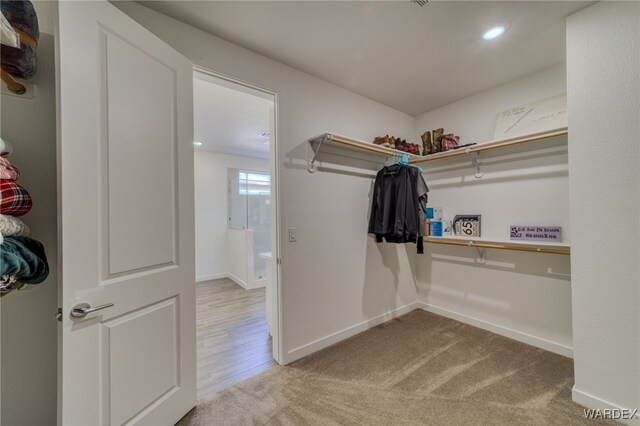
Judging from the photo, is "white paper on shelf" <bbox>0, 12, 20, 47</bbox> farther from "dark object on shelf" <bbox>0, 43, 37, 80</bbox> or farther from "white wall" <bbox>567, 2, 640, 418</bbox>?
"white wall" <bbox>567, 2, 640, 418</bbox>

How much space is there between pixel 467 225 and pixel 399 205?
36.4 inches

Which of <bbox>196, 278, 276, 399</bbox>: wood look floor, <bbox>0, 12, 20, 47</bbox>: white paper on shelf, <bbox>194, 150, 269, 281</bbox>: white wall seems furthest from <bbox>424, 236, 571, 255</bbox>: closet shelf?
<bbox>194, 150, 269, 281</bbox>: white wall

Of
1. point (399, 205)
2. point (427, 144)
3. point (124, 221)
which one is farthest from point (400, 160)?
point (124, 221)

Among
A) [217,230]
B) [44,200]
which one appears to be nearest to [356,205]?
[44,200]

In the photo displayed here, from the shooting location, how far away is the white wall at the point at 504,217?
2168 millimetres

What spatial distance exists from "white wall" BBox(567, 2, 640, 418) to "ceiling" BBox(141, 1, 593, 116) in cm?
30

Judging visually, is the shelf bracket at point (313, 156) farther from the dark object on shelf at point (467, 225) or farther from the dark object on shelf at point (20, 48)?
the dark object on shelf at point (467, 225)

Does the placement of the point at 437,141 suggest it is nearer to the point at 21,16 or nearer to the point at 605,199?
the point at 605,199

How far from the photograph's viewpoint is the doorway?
2.10 metres

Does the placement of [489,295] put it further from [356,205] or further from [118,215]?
[118,215]

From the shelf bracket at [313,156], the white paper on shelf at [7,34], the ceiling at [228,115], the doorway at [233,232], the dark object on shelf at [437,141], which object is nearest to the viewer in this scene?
the white paper on shelf at [7,34]

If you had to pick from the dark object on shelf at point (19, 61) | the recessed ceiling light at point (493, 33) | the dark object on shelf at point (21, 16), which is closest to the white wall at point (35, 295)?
the dark object on shelf at point (19, 61)

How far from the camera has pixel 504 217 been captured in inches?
97.0

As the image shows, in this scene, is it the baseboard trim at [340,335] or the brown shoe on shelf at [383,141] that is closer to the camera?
the baseboard trim at [340,335]
